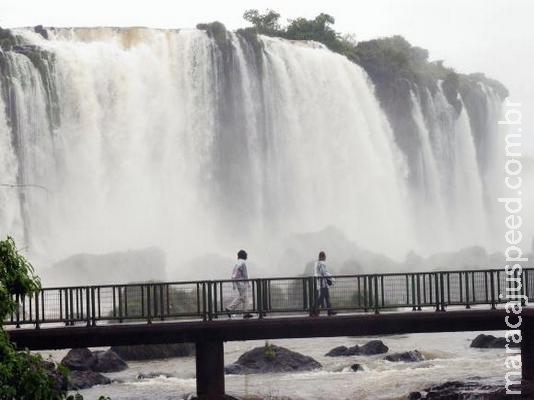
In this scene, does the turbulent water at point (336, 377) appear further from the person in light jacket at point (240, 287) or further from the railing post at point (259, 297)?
the railing post at point (259, 297)

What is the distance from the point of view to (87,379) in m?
28.6

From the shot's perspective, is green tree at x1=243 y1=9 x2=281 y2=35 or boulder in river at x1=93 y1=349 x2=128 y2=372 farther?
green tree at x1=243 y1=9 x2=281 y2=35

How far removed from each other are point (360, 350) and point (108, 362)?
7.31m

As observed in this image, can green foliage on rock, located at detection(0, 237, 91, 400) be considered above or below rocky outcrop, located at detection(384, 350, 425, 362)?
above

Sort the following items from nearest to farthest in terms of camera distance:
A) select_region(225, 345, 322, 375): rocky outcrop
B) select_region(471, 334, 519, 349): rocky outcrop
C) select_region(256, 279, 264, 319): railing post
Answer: select_region(256, 279, 264, 319): railing post → select_region(225, 345, 322, 375): rocky outcrop → select_region(471, 334, 519, 349): rocky outcrop

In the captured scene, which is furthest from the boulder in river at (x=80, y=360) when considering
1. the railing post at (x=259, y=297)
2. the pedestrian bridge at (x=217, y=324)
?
the railing post at (x=259, y=297)

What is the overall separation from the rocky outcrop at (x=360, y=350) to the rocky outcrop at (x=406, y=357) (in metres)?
1.26

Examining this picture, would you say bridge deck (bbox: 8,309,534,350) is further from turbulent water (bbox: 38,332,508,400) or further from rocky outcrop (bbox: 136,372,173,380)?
rocky outcrop (bbox: 136,372,173,380)

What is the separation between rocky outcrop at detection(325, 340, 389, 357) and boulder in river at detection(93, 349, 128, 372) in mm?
6013

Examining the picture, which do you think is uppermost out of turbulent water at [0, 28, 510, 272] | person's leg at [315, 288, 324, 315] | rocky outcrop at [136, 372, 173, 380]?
turbulent water at [0, 28, 510, 272]

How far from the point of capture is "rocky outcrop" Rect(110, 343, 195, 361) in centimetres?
3344

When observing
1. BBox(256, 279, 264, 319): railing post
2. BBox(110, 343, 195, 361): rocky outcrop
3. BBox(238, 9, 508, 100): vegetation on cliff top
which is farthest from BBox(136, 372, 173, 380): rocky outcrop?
BBox(238, 9, 508, 100): vegetation on cliff top

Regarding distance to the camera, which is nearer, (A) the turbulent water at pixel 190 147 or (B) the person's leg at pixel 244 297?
(B) the person's leg at pixel 244 297

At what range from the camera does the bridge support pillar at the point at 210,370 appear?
907 inches
